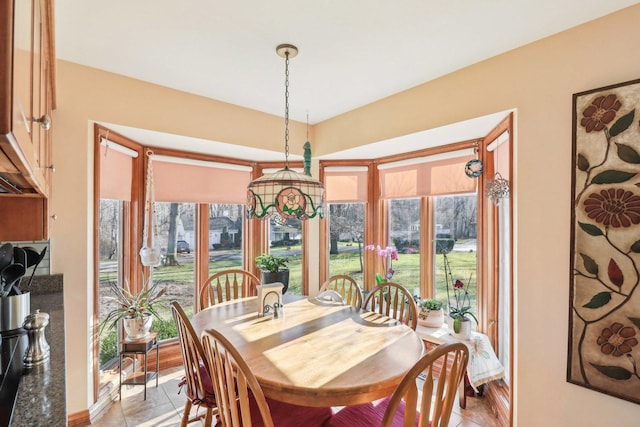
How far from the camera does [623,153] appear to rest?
1536 millimetres

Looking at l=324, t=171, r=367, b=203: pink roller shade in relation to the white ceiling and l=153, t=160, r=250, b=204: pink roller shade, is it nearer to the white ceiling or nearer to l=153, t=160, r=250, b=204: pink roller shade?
l=153, t=160, r=250, b=204: pink roller shade

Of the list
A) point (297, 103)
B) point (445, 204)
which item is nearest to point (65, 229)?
point (297, 103)

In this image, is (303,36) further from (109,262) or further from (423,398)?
(109,262)

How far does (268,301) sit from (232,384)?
966mm

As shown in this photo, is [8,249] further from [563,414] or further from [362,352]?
[563,414]

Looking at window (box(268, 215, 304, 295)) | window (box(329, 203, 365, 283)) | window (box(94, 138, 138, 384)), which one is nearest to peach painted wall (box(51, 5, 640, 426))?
window (box(94, 138, 138, 384))

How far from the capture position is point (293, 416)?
149 centimetres

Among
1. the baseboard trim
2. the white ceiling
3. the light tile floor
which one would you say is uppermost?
the white ceiling

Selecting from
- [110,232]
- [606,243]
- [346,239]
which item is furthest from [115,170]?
[606,243]

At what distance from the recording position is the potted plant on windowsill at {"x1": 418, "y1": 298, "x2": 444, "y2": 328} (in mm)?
2736

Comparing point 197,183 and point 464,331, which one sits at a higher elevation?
point 197,183

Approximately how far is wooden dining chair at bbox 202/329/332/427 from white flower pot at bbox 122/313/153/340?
50.5 inches

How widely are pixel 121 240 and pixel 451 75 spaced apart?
3101mm

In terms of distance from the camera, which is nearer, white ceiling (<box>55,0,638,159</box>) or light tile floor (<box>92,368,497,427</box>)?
white ceiling (<box>55,0,638,159</box>)
